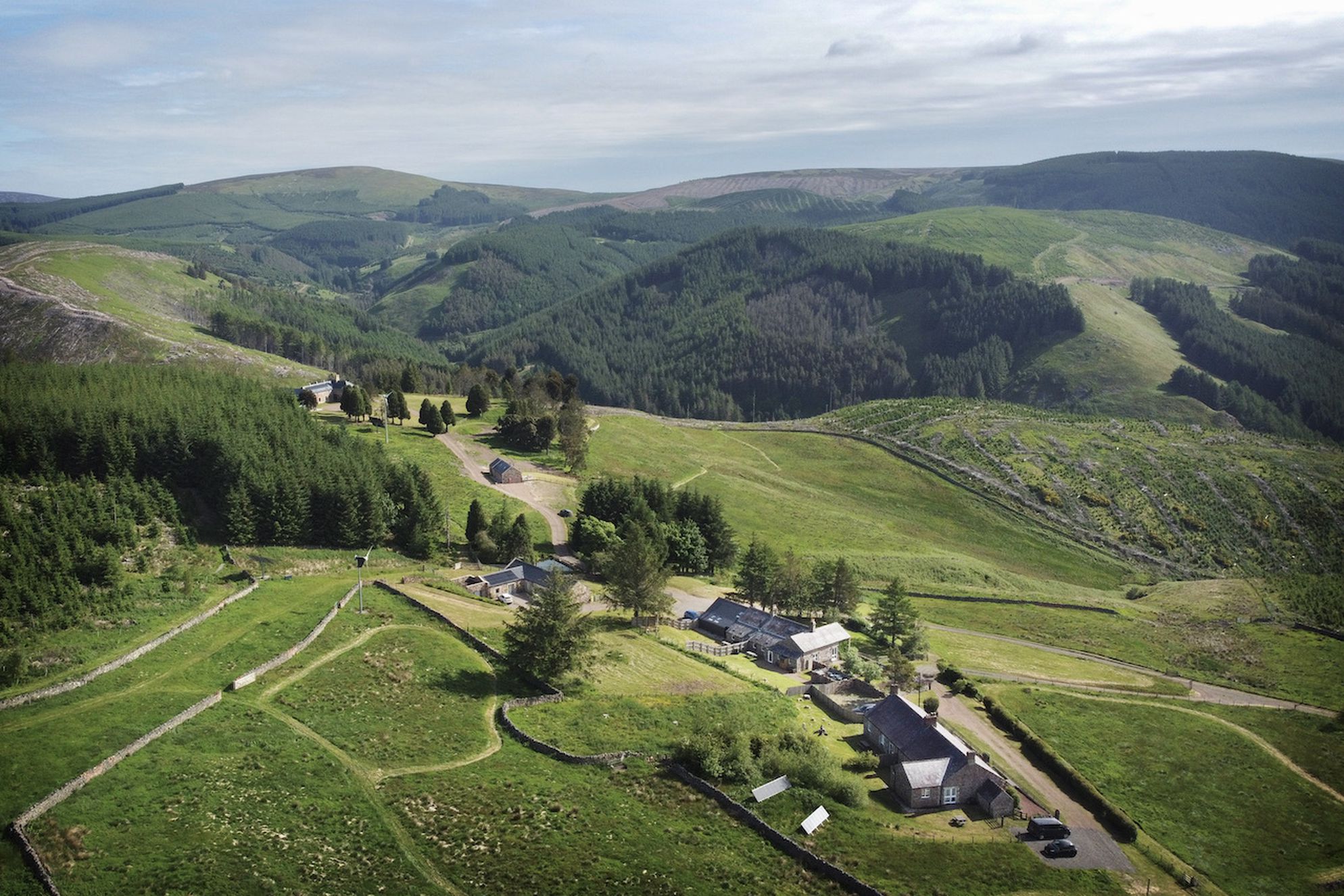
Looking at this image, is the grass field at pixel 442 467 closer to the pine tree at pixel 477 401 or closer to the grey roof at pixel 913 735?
the pine tree at pixel 477 401

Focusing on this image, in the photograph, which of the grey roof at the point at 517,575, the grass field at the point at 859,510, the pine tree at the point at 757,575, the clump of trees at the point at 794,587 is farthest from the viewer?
the grass field at the point at 859,510

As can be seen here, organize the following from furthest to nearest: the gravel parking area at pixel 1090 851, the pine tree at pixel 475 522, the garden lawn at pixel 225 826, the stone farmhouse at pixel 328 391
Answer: the stone farmhouse at pixel 328 391, the pine tree at pixel 475 522, the gravel parking area at pixel 1090 851, the garden lawn at pixel 225 826

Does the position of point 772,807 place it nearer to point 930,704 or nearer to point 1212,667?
point 930,704

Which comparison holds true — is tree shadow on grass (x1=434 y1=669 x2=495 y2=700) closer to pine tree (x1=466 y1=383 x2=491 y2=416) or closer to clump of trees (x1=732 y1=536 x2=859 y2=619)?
clump of trees (x1=732 y1=536 x2=859 y2=619)

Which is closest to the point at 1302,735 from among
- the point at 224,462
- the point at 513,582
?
the point at 513,582

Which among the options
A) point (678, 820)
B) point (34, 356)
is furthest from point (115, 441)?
point (34, 356)

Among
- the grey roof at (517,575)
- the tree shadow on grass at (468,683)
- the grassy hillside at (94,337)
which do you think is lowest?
the grey roof at (517,575)

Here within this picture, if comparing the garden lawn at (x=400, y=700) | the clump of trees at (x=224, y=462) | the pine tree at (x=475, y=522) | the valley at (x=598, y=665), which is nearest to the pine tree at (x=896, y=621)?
the valley at (x=598, y=665)

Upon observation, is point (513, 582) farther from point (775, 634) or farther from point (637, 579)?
point (775, 634)
